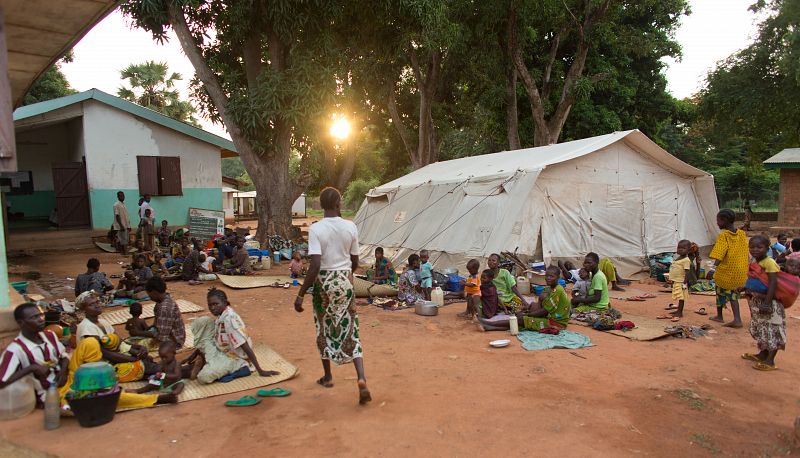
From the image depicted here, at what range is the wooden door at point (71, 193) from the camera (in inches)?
543

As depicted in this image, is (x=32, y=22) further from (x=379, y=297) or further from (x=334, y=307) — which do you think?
(x=379, y=297)

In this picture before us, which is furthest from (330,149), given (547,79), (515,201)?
(515,201)

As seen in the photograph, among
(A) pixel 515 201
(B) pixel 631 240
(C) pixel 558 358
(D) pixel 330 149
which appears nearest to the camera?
(C) pixel 558 358

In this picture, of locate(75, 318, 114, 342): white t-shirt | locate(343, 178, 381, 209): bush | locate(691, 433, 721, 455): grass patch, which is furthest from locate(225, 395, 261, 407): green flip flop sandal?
locate(343, 178, 381, 209): bush

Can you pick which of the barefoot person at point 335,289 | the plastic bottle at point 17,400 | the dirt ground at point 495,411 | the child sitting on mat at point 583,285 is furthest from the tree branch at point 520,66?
the plastic bottle at point 17,400

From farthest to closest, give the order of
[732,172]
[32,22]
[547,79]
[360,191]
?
[360,191] < [732,172] < [547,79] < [32,22]

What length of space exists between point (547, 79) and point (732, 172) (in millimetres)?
15542

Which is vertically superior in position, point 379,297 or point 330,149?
point 330,149

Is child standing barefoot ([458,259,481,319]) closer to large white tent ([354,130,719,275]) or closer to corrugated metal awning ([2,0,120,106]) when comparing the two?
large white tent ([354,130,719,275])

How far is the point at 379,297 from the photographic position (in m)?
8.19

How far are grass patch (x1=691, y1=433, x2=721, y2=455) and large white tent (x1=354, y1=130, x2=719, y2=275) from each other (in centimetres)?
596

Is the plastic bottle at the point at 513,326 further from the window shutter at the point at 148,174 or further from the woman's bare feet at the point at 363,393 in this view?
the window shutter at the point at 148,174

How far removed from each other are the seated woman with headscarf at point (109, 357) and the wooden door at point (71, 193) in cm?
1126

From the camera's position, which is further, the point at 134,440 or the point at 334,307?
the point at 334,307
